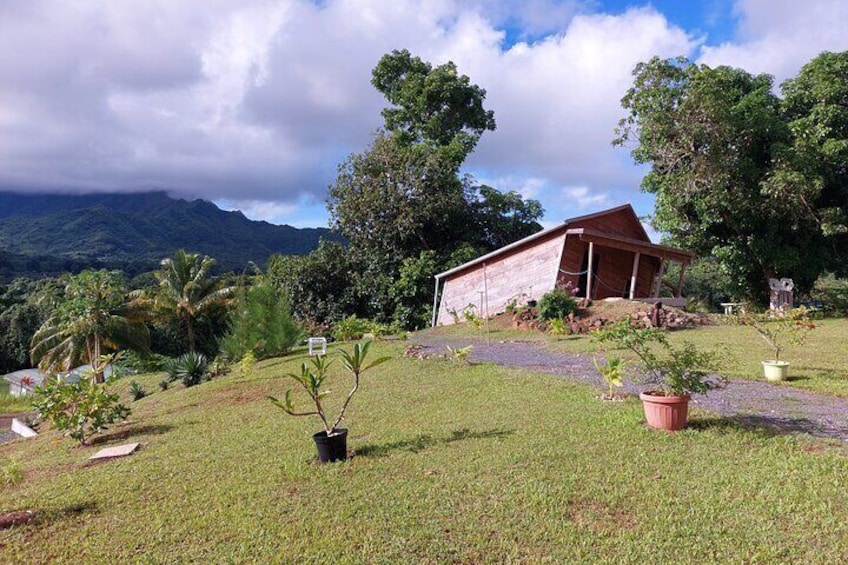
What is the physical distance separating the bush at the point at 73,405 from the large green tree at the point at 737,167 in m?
19.1

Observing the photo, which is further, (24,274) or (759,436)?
(24,274)

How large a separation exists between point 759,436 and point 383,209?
23.6m

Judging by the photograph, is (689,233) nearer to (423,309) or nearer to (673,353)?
(423,309)

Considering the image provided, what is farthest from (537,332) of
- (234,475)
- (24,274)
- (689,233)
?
(24,274)

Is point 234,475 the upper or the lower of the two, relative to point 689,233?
lower

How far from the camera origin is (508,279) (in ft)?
69.7

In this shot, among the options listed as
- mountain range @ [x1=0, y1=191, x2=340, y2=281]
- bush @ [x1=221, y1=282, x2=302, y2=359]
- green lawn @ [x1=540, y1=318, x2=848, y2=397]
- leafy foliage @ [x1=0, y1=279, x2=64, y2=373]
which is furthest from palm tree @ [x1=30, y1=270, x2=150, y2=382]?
mountain range @ [x1=0, y1=191, x2=340, y2=281]

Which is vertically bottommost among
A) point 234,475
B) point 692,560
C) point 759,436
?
point 234,475

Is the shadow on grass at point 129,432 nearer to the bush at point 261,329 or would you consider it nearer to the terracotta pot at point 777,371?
the bush at point 261,329

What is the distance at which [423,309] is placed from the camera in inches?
1046

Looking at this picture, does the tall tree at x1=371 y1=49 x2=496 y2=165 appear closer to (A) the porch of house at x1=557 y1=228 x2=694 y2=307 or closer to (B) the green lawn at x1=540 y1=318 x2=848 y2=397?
(A) the porch of house at x1=557 y1=228 x2=694 y2=307

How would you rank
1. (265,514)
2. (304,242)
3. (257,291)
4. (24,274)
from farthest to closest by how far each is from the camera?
(304,242)
(24,274)
(257,291)
(265,514)

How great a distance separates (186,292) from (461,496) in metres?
26.7

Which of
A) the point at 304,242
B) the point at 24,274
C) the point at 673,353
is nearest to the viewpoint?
the point at 673,353
